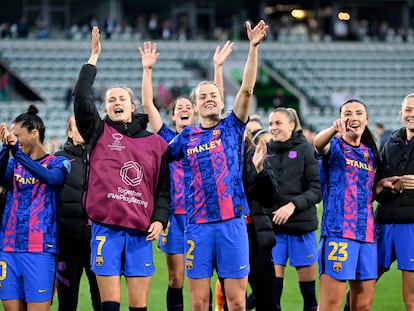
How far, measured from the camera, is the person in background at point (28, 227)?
651 centimetres

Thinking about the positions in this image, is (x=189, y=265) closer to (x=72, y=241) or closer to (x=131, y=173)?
(x=131, y=173)

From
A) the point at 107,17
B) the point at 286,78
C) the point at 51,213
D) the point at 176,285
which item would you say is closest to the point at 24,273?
the point at 51,213

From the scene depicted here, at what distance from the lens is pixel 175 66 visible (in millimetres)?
32875

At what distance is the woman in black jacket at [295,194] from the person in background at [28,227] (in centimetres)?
232

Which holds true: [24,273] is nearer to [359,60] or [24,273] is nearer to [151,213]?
[151,213]

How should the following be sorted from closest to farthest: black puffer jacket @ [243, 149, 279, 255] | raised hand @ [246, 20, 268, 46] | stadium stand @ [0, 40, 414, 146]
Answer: raised hand @ [246, 20, 268, 46] → black puffer jacket @ [243, 149, 279, 255] → stadium stand @ [0, 40, 414, 146]

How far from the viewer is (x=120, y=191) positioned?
6441 millimetres

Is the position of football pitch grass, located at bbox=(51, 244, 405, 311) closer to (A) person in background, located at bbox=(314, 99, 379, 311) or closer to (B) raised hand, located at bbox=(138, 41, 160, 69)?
(A) person in background, located at bbox=(314, 99, 379, 311)

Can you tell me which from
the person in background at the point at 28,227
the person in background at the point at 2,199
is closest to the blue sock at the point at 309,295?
the person in background at the point at 28,227

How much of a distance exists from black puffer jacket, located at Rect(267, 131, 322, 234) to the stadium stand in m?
18.7

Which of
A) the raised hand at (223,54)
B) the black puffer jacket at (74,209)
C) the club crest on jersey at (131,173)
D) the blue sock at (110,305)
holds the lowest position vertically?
the blue sock at (110,305)

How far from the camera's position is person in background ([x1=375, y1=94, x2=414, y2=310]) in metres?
7.15

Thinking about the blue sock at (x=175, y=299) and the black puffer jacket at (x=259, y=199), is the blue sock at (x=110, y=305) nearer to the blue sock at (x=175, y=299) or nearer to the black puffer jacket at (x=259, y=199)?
the black puffer jacket at (x=259, y=199)

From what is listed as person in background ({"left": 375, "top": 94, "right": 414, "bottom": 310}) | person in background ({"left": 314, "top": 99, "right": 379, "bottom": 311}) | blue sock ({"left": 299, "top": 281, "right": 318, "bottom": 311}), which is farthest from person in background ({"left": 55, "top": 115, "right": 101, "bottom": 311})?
person in background ({"left": 375, "top": 94, "right": 414, "bottom": 310})
